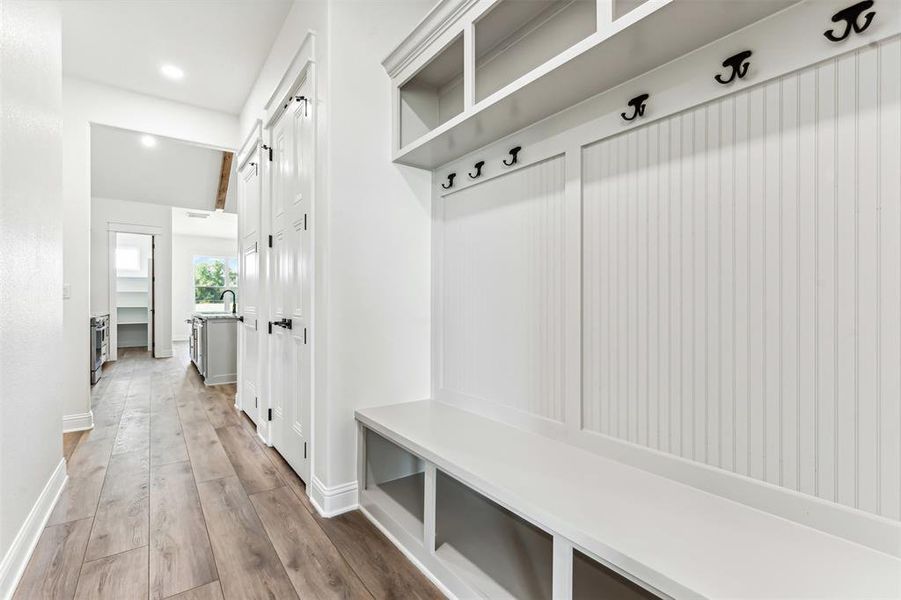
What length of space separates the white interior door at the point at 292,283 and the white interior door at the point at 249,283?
458 millimetres

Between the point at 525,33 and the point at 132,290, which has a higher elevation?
the point at 525,33

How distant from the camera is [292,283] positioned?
2.58 metres

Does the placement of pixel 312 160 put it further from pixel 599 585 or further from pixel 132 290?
pixel 132 290

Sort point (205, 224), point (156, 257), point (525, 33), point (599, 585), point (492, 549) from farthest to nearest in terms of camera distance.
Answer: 1. point (205, 224)
2. point (156, 257)
3. point (525, 33)
4. point (492, 549)
5. point (599, 585)

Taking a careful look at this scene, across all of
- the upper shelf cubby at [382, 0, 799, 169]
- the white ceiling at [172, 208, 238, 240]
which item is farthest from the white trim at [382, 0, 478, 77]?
the white ceiling at [172, 208, 238, 240]

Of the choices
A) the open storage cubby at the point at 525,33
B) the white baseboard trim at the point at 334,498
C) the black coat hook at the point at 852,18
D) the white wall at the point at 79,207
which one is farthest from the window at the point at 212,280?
the black coat hook at the point at 852,18

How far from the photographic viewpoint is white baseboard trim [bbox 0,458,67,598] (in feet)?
4.91

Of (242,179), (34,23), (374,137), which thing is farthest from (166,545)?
(242,179)

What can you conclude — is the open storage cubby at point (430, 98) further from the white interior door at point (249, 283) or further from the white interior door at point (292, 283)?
the white interior door at point (249, 283)

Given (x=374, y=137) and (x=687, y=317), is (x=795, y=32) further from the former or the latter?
(x=374, y=137)

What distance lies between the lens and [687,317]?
132 cm

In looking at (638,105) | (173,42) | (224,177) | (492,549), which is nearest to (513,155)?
(638,105)

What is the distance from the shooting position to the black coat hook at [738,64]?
3.78 feet

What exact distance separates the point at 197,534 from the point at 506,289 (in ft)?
5.79
